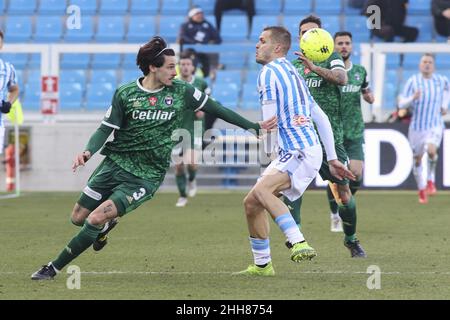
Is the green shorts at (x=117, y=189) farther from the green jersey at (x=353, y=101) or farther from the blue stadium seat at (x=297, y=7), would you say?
the blue stadium seat at (x=297, y=7)

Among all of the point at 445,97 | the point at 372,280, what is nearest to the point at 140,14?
the point at 445,97

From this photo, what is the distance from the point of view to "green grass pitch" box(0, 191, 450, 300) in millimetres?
8234

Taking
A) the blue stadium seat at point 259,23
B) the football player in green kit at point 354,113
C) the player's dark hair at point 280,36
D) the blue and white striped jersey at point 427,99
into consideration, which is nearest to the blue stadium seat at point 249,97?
the blue stadium seat at point 259,23

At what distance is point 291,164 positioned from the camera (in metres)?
9.01

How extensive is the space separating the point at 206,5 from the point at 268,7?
4.51 ft

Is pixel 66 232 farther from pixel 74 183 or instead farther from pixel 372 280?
pixel 74 183

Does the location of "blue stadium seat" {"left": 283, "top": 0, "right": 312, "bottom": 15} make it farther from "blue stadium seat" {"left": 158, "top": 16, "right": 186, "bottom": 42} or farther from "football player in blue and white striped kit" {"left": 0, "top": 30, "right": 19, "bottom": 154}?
"football player in blue and white striped kit" {"left": 0, "top": 30, "right": 19, "bottom": 154}

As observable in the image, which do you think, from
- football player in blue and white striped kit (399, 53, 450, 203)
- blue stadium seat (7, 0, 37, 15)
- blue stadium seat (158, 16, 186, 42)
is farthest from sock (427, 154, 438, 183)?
blue stadium seat (7, 0, 37, 15)

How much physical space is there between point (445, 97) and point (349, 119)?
6650mm

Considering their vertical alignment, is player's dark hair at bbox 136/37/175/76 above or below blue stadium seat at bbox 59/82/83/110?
above

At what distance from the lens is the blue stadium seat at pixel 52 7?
26031mm

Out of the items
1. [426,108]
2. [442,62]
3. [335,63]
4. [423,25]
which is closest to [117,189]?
[335,63]

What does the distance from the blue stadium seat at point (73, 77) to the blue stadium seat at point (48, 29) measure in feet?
5.58

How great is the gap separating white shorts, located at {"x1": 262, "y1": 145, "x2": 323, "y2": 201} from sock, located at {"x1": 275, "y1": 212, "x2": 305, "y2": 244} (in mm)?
263
